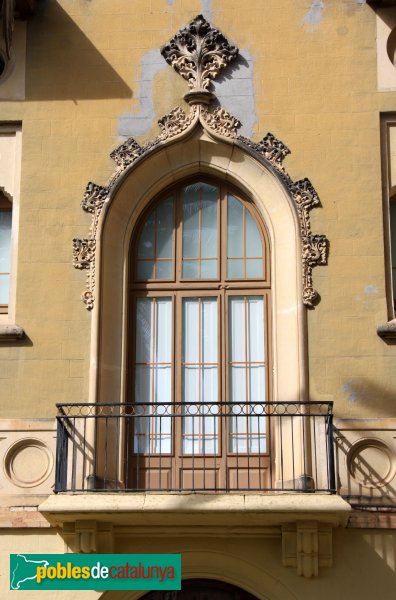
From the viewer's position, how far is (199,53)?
14109 mm

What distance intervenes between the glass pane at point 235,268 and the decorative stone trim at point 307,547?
331 centimetres

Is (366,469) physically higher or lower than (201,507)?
higher

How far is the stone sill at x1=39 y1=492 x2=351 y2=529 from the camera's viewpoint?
11.8 m

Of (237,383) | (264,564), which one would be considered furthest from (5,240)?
(264,564)

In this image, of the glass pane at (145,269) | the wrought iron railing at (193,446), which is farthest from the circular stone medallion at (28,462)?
the glass pane at (145,269)

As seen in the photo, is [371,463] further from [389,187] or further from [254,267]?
[389,187]

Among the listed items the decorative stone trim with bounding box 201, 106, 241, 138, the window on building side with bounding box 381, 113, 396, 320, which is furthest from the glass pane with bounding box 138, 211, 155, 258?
the window on building side with bounding box 381, 113, 396, 320

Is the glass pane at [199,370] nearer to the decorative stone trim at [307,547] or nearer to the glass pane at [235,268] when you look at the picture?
the glass pane at [235,268]

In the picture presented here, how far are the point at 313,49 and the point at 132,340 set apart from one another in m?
4.50

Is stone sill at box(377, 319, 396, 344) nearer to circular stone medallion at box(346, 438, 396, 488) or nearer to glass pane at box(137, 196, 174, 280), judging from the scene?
circular stone medallion at box(346, 438, 396, 488)

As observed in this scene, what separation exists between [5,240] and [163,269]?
2.20 meters

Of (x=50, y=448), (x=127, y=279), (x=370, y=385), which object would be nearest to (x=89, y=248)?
(x=127, y=279)

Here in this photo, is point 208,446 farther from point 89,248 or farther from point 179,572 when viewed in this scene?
point 89,248

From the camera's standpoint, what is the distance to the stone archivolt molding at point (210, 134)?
44.0 feet
